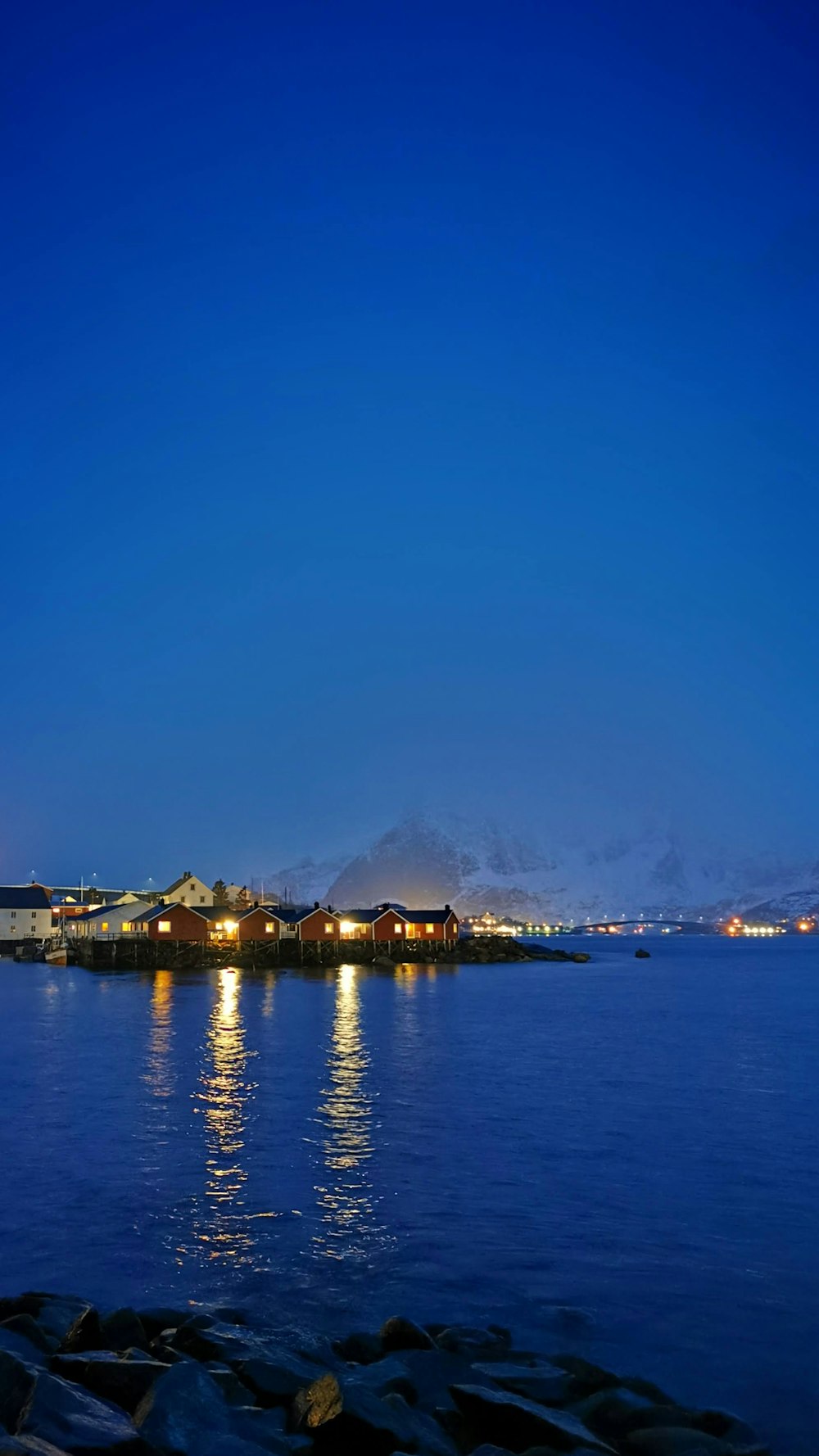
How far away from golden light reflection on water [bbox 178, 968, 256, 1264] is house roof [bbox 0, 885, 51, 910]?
87593 millimetres

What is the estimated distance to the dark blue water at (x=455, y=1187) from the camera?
41.2 feet

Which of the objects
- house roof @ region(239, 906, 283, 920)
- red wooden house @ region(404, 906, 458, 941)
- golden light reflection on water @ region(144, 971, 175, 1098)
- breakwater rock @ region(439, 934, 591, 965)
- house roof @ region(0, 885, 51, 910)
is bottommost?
golden light reflection on water @ region(144, 971, 175, 1098)

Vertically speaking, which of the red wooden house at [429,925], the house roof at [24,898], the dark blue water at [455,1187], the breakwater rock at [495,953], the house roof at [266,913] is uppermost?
the house roof at [24,898]

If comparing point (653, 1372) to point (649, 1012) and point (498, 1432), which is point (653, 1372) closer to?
point (498, 1432)

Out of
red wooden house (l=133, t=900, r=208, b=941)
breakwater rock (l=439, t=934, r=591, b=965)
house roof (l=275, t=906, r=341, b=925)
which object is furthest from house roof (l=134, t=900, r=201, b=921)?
breakwater rock (l=439, t=934, r=591, b=965)

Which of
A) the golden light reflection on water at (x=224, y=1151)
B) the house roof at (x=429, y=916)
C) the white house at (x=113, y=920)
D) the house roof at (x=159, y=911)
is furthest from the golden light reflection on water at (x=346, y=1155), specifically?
the house roof at (x=429, y=916)

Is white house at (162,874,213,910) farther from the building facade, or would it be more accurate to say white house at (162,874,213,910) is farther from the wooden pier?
the wooden pier

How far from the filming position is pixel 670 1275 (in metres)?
13.8

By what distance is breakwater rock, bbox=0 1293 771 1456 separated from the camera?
799 centimetres

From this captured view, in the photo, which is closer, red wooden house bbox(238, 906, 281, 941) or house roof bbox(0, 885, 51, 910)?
red wooden house bbox(238, 906, 281, 941)

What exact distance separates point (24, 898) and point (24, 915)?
233 centimetres

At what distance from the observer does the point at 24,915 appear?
121m

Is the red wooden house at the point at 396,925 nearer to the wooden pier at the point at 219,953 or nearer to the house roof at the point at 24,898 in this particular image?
the wooden pier at the point at 219,953

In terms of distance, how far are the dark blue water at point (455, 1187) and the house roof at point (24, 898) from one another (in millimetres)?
85346
